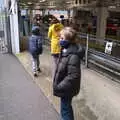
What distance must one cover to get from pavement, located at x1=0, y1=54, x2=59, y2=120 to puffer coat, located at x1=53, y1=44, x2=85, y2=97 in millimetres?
1099

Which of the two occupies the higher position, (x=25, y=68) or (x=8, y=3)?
(x=8, y=3)

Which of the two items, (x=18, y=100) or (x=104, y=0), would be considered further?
(x=104, y=0)

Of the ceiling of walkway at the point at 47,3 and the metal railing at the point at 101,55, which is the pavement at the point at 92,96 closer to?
the metal railing at the point at 101,55

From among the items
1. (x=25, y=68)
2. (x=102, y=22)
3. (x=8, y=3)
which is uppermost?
(x=8, y=3)

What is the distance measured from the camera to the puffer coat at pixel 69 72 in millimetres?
3502

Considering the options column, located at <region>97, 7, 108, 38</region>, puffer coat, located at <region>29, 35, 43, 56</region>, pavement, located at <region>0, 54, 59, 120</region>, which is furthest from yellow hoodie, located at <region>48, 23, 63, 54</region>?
column, located at <region>97, 7, 108, 38</region>

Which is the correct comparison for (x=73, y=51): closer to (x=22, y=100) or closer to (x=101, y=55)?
(x=22, y=100)

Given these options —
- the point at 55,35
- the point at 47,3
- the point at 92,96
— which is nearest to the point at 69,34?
the point at 92,96

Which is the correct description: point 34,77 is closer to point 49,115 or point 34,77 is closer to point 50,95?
point 50,95

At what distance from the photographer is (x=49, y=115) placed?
15.5ft

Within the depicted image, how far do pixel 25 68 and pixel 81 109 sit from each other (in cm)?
412

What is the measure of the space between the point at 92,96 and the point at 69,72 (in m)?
2.25

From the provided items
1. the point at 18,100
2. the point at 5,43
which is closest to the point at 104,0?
the point at 5,43

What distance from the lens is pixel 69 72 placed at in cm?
351
